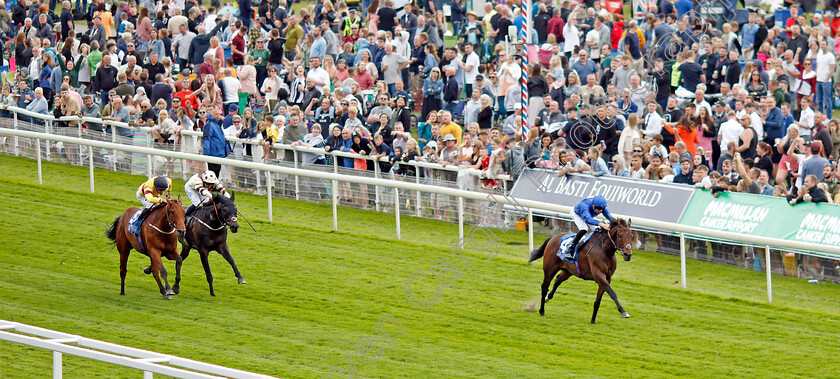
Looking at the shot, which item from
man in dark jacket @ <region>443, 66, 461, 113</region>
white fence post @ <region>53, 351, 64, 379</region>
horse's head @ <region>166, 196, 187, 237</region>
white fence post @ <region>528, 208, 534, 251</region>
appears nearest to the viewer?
white fence post @ <region>53, 351, 64, 379</region>

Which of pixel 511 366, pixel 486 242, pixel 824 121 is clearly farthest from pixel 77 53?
pixel 511 366

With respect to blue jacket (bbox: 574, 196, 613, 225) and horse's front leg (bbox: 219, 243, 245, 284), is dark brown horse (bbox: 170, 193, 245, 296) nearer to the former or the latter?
horse's front leg (bbox: 219, 243, 245, 284)

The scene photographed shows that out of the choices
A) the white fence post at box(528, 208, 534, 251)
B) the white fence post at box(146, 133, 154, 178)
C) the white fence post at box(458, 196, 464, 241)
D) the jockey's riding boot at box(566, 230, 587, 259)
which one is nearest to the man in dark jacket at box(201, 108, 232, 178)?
the white fence post at box(146, 133, 154, 178)

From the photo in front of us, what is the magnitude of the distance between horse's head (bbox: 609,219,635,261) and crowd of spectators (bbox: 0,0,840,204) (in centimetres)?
311

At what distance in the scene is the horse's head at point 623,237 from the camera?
11461mm

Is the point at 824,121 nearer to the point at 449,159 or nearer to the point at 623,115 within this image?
the point at 623,115

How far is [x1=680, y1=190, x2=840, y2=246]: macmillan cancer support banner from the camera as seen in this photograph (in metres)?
13.4

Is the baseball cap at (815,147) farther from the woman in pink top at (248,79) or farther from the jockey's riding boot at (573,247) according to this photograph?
the woman in pink top at (248,79)

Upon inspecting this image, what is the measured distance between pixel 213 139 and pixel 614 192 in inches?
Answer: 223

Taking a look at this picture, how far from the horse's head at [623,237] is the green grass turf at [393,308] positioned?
2.61 feet

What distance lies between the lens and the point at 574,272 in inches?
478

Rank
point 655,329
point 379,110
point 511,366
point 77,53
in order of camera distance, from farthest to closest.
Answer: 1. point 77,53
2. point 379,110
3. point 655,329
4. point 511,366

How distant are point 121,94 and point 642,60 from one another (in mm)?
8369

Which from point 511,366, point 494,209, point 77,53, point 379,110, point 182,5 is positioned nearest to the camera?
point 511,366
